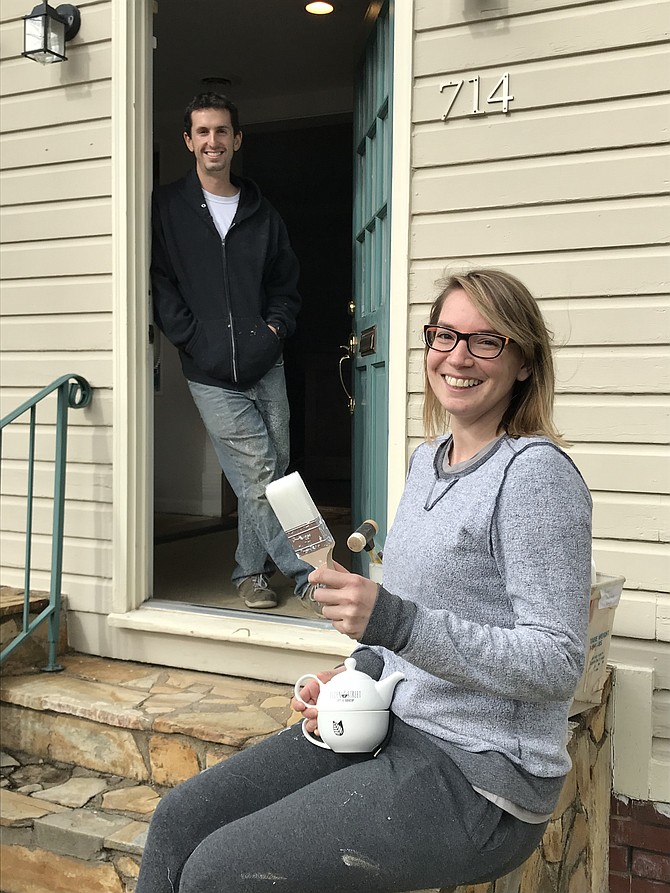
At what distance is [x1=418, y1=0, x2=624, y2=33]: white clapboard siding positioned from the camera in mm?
2486

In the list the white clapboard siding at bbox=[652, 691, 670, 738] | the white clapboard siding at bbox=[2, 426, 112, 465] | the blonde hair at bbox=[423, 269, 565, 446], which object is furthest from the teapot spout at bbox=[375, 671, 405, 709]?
the white clapboard siding at bbox=[2, 426, 112, 465]

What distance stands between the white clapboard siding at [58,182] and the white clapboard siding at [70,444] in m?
0.86

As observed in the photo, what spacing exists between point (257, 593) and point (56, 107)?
1956mm

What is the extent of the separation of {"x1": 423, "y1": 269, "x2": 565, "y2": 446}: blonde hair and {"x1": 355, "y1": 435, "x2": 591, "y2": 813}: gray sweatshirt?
0.07m

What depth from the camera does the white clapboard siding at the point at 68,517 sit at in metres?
3.21

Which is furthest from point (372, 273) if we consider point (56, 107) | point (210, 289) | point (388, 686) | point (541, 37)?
point (388, 686)

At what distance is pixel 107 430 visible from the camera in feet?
10.4

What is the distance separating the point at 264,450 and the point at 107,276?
33.4 inches

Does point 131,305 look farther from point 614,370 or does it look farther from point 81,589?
point 614,370

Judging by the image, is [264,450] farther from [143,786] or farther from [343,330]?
→ [343,330]

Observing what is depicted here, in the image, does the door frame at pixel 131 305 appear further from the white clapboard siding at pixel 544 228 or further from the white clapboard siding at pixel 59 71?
the white clapboard siding at pixel 544 228

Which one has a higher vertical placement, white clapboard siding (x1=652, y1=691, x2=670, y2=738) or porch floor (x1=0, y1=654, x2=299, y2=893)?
white clapboard siding (x1=652, y1=691, x2=670, y2=738)

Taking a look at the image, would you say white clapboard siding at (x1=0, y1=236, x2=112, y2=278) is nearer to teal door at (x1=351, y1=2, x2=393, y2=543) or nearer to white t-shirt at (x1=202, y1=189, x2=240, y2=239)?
white t-shirt at (x1=202, y1=189, x2=240, y2=239)

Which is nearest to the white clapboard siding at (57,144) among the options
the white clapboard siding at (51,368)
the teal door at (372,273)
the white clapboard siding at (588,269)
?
the white clapboard siding at (51,368)
